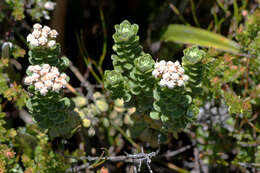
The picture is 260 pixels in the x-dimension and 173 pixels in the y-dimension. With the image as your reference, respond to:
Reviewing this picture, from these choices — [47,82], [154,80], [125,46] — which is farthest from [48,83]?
[154,80]

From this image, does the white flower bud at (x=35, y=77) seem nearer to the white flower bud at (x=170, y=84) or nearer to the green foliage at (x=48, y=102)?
the green foliage at (x=48, y=102)

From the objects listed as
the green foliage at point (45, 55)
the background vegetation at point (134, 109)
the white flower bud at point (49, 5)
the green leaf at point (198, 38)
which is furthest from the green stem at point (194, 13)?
the green foliage at point (45, 55)

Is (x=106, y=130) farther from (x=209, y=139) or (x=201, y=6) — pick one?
(x=201, y=6)

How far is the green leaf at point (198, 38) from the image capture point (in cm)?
234

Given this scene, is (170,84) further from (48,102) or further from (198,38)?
(198,38)

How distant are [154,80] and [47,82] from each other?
556 millimetres

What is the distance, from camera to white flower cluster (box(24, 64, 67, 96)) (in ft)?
4.87

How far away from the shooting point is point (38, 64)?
169 centimetres

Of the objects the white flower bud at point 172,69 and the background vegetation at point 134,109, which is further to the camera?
the background vegetation at point 134,109

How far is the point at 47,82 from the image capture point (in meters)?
1.49

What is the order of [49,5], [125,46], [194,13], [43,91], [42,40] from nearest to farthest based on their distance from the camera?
1. [43,91]
2. [42,40]
3. [125,46]
4. [49,5]
5. [194,13]

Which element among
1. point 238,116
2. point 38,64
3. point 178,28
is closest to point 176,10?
point 178,28

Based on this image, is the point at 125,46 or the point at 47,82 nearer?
the point at 47,82

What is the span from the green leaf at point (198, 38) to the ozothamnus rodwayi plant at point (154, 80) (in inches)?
25.0
